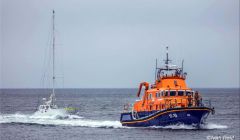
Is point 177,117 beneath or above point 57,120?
above

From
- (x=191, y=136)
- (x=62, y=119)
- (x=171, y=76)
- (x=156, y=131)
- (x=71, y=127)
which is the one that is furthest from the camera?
(x=62, y=119)

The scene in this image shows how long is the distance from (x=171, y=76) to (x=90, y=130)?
332 inches

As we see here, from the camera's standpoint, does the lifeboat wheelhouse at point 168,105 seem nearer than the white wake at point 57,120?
Yes

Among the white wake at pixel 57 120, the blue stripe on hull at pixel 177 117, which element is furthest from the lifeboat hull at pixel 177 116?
the white wake at pixel 57 120

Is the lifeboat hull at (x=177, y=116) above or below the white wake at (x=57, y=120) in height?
above

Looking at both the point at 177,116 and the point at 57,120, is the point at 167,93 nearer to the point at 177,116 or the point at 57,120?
the point at 177,116

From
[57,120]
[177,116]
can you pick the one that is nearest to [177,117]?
[177,116]

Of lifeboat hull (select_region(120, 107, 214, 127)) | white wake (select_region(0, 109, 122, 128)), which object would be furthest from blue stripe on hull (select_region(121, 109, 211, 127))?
white wake (select_region(0, 109, 122, 128))

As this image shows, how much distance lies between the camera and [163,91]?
46469 mm

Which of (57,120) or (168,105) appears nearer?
(168,105)

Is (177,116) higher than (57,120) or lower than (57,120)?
higher

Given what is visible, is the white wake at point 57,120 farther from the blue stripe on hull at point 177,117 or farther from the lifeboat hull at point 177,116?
the blue stripe on hull at point 177,117

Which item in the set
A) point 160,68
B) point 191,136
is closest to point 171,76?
point 160,68

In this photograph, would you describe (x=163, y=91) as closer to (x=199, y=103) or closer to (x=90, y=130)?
(x=199, y=103)
